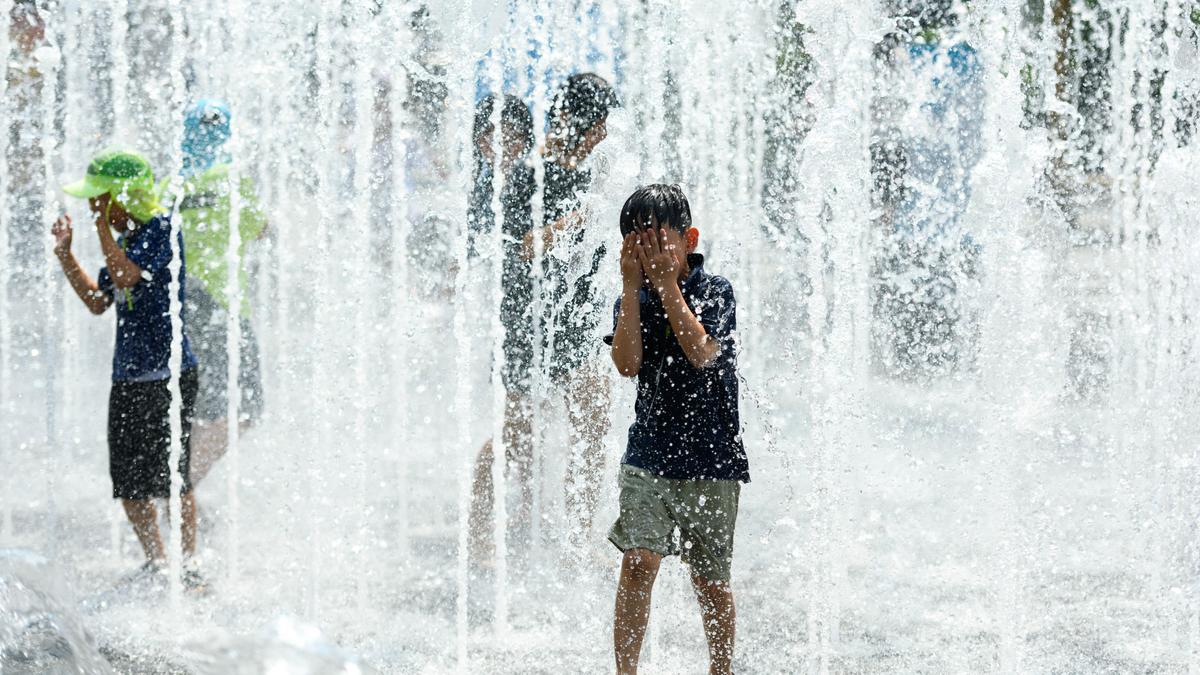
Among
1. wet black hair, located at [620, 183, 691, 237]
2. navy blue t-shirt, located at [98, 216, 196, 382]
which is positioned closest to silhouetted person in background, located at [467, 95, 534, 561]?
navy blue t-shirt, located at [98, 216, 196, 382]

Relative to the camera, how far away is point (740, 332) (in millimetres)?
5398

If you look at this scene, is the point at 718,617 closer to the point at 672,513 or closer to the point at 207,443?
the point at 672,513

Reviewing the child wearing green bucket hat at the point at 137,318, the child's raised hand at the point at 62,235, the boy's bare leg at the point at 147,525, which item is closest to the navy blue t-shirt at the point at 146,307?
the child wearing green bucket hat at the point at 137,318

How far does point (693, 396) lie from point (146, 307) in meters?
2.00

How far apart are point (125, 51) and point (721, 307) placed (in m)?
11.3

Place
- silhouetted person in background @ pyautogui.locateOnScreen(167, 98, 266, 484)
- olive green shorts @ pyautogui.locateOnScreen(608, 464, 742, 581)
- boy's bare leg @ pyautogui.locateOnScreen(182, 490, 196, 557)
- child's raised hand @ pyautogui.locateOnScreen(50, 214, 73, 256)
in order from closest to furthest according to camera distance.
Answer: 1. olive green shorts @ pyautogui.locateOnScreen(608, 464, 742, 581)
2. child's raised hand @ pyautogui.locateOnScreen(50, 214, 73, 256)
3. boy's bare leg @ pyautogui.locateOnScreen(182, 490, 196, 557)
4. silhouetted person in background @ pyautogui.locateOnScreen(167, 98, 266, 484)

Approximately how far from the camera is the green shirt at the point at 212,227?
4.25 metres

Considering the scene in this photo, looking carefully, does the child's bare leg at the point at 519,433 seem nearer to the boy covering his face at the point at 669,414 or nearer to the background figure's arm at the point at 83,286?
the background figure's arm at the point at 83,286

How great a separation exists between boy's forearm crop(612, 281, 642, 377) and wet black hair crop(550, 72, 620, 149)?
1473mm

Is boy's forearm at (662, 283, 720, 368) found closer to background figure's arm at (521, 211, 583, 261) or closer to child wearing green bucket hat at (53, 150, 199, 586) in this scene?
background figure's arm at (521, 211, 583, 261)

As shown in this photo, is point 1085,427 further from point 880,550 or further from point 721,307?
point 721,307

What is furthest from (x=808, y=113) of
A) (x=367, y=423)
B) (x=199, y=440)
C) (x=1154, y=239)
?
(x=199, y=440)

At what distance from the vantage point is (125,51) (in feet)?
41.5

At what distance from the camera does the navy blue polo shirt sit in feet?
9.00
